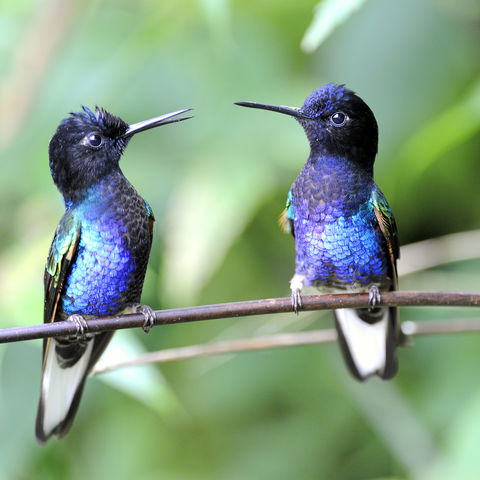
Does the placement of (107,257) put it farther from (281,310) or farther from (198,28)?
(198,28)

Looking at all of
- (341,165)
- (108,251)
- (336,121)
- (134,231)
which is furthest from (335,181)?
(108,251)

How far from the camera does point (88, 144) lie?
228cm

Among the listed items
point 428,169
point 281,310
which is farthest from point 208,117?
point 281,310

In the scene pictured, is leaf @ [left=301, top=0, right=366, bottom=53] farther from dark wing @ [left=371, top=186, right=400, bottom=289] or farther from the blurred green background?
the blurred green background

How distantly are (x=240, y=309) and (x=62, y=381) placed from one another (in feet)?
4.66

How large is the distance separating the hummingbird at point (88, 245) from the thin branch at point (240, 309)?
0.64 ft

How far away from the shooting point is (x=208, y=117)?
4.11 m

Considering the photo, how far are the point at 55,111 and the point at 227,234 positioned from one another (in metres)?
1.56

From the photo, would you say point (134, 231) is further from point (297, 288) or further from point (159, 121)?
point (159, 121)

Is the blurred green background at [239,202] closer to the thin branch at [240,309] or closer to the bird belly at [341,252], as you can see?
the bird belly at [341,252]

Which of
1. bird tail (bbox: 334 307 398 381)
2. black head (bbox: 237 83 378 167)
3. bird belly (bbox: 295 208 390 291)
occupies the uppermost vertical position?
black head (bbox: 237 83 378 167)

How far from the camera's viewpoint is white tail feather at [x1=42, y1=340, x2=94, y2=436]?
2.72 meters

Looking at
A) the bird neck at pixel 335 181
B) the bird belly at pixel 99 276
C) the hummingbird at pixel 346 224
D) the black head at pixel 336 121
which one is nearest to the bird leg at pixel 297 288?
the hummingbird at pixel 346 224

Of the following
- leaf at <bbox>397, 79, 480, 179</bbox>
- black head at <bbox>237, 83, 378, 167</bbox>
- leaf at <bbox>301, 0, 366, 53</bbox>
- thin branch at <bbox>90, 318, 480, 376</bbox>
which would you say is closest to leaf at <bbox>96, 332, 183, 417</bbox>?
thin branch at <bbox>90, 318, 480, 376</bbox>
